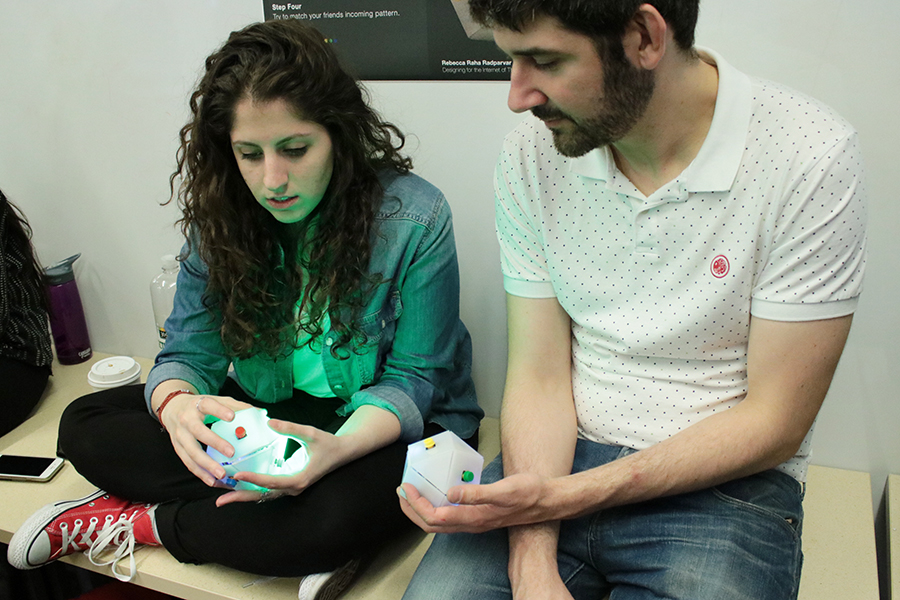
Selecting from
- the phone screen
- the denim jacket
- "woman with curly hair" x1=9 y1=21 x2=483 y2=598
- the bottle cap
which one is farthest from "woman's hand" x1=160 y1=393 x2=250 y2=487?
the bottle cap

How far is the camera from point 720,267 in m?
1.05

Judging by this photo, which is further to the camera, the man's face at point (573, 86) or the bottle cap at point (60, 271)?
the bottle cap at point (60, 271)

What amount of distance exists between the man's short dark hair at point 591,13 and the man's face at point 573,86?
0.04 feet

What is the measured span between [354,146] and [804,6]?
85 cm

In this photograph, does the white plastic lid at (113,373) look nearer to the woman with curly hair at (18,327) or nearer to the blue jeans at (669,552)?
the woman with curly hair at (18,327)

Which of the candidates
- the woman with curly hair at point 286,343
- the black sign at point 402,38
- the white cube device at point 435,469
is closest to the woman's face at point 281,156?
the woman with curly hair at point 286,343

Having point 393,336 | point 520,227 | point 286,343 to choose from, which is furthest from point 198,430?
point 520,227

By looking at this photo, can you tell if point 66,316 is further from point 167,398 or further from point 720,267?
point 720,267

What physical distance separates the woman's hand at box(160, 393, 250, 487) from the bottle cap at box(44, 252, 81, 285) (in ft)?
3.25

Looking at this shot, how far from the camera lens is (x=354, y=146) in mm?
1329

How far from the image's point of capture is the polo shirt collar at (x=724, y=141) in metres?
1.01

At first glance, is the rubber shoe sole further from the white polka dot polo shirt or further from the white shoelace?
the white polka dot polo shirt

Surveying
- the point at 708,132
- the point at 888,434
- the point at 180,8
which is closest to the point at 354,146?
the point at 708,132

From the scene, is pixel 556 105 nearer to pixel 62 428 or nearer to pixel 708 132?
pixel 708 132
